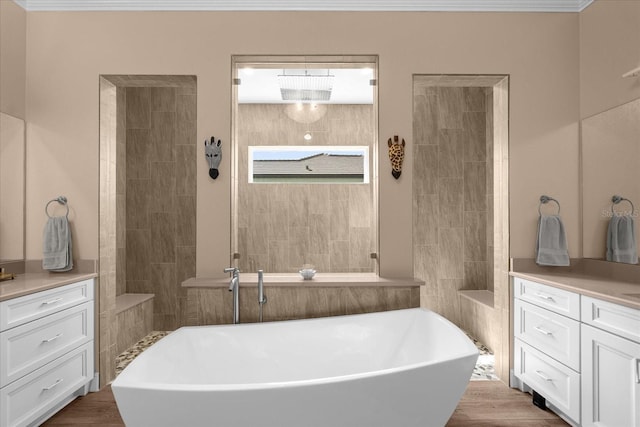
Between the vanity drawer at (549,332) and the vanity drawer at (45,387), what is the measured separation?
3039 mm

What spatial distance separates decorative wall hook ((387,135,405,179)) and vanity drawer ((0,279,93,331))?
2.30 metres

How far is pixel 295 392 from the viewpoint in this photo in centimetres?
156

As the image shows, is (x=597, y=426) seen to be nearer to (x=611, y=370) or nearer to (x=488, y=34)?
(x=611, y=370)

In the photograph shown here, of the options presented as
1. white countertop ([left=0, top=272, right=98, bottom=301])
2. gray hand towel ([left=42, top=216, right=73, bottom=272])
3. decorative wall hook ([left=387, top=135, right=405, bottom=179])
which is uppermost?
decorative wall hook ([left=387, top=135, right=405, bottom=179])

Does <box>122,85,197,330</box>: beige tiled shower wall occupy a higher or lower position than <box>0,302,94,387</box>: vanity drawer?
higher

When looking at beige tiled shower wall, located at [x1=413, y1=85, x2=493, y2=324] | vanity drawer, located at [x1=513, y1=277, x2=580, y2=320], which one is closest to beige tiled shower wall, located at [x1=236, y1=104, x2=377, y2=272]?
beige tiled shower wall, located at [x1=413, y1=85, x2=493, y2=324]

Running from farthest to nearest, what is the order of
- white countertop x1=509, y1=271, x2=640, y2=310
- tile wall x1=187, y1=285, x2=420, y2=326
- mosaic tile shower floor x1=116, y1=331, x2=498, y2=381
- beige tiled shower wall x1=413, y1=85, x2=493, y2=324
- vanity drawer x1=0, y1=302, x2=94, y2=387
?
beige tiled shower wall x1=413, y1=85, x2=493, y2=324
mosaic tile shower floor x1=116, y1=331, x2=498, y2=381
tile wall x1=187, y1=285, x2=420, y2=326
vanity drawer x1=0, y1=302, x2=94, y2=387
white countertop x1=509, y1=271, x2=640, y2=310

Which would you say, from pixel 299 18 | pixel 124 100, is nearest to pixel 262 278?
pixel 299 18

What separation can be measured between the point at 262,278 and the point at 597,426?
2.03 meters

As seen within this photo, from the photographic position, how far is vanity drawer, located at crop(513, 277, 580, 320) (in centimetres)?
232

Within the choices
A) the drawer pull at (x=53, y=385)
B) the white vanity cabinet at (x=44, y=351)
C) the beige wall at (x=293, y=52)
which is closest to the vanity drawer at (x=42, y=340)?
the white vanity cabinet at (x=44, y=351)

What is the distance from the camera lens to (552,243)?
2.84 meters

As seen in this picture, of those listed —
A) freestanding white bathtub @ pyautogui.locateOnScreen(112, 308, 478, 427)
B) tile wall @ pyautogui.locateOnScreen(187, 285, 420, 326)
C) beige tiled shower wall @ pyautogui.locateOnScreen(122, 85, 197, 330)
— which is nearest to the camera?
freestanding white bathtub @ pyautogui.locateOnScreen(112, 308, 478, 427)

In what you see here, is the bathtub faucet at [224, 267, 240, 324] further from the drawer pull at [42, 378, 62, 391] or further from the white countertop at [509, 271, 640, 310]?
the white countertop at [509, 271, 640, 310]
